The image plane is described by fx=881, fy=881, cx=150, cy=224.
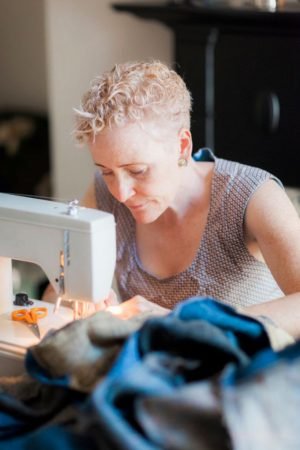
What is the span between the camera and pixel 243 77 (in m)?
3.21

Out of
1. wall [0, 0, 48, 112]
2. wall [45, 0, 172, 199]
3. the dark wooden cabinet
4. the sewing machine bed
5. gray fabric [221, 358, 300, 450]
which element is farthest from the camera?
wall [0, 0, 48, 112]

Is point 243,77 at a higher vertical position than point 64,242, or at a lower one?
lower

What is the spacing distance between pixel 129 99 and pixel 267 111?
1667 mm

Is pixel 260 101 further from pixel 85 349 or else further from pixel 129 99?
pixel 85 349

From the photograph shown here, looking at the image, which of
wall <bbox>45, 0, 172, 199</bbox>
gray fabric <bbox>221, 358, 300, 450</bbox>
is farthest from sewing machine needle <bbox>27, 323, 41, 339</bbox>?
wall <bbox>45, 0, 172, 199</bbox>

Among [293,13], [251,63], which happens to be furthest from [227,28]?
[293,13]

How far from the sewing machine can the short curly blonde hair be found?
0.19 meters

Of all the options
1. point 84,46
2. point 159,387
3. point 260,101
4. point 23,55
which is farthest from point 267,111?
point 159,387

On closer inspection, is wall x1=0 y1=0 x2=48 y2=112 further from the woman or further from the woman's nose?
the woman's nose

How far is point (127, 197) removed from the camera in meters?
1.63

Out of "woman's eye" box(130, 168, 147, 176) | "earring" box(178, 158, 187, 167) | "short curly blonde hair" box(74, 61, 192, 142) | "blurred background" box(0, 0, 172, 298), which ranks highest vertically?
→ "short curly blonde hair" box(74, 61, 192, 142)

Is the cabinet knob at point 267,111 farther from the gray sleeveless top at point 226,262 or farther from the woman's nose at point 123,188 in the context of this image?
the woman's nose at point 123,188

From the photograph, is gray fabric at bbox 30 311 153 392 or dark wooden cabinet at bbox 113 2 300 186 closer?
gray fabric at bbox 30 311 153 392

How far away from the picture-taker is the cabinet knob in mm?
3150
